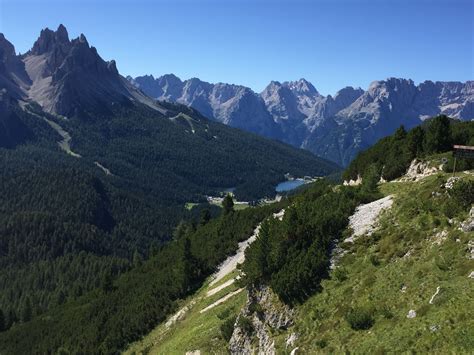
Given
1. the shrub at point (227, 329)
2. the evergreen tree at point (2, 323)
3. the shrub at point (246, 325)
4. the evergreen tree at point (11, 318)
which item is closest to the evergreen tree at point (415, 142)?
the shrub at point (227, 329)

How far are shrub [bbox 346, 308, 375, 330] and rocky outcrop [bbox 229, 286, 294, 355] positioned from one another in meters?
7.22

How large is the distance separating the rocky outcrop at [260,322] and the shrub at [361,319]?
23.7 feet

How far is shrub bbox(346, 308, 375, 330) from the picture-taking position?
31047mm

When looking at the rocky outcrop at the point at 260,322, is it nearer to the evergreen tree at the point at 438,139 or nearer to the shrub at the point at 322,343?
the shrub at the point at 322,343

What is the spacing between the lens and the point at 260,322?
40.3m

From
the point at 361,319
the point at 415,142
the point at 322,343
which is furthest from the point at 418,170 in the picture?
the point at 322,343

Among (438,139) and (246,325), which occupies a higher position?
(438,139)

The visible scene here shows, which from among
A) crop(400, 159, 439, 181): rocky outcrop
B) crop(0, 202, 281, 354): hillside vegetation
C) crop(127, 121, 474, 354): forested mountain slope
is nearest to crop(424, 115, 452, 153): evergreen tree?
crop(400, 159, 439, 181): rocky outcrop

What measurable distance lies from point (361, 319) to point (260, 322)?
11.8 meters

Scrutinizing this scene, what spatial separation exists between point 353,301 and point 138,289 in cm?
6328

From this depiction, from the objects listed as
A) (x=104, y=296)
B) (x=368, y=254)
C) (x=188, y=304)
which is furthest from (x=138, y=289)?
(x=368, y=254)

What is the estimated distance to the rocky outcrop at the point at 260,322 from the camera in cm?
3825

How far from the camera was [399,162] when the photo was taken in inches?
2584

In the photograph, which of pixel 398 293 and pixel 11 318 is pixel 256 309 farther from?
pixel 11 318
